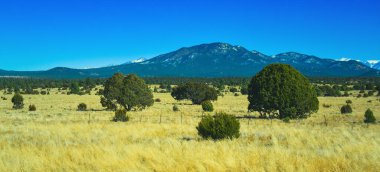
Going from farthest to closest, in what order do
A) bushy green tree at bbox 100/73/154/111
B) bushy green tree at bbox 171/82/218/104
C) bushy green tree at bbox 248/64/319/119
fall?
bushy green tree at bbox 171/82/218/104, bushy green tree at bbox 100/73/154/111, bushy green tree at bbox 248/64/319/119

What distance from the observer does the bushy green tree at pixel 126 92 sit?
44.6m

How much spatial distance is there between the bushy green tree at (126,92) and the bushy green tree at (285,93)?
1526 cm

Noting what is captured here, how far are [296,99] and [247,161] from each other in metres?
25.0

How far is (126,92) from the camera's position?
44562 millimetres

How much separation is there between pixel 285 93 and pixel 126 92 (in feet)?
→ 59.8

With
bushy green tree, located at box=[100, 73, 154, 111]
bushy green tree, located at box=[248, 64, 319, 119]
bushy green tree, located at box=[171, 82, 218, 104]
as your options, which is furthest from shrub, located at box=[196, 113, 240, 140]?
bushy green tree, located at box=[171, 82, 218, 104]

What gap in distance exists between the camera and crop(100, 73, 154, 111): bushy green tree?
44.6 m

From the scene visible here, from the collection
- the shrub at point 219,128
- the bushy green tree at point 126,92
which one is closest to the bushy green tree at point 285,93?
the bushy green tree at point 126,92

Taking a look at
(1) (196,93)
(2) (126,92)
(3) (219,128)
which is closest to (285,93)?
(3) (219,128)

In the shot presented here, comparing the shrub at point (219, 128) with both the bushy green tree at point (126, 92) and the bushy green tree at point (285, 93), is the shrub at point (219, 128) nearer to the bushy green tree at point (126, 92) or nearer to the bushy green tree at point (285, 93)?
the bushy green tree at point (285, 93)

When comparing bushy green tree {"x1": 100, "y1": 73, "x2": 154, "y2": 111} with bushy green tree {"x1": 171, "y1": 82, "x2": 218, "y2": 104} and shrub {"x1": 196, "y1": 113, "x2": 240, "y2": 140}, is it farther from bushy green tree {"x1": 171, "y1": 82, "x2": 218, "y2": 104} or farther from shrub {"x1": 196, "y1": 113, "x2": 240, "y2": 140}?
shrub {"x1": 196, "y1": 113, "x2": 240, "y2": 140}

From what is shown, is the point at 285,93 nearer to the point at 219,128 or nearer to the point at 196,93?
the point at 219,128

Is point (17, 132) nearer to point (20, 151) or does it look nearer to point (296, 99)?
point (20, 151)

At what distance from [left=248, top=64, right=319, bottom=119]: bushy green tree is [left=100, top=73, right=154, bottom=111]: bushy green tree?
50.1 feet
